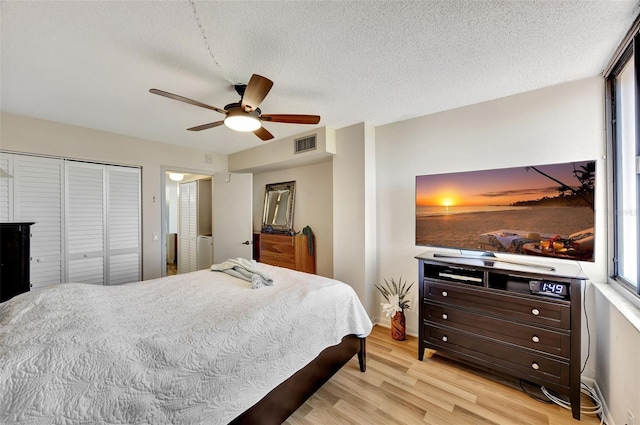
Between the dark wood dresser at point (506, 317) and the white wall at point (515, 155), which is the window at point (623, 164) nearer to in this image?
the white wall at point (515, 155)

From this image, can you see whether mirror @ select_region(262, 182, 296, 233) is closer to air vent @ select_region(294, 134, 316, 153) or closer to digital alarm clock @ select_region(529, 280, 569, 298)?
air vent @ select_region(294, 134, 316, 153)

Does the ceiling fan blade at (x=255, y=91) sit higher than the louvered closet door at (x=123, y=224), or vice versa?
the ceiling fan blade at (x=255, y=91)

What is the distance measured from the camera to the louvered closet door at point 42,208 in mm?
2779

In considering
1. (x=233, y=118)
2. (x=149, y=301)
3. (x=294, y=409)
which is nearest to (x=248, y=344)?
(x=294, y=409)

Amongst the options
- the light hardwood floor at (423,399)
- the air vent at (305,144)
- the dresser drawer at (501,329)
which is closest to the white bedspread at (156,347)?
the light hardwood floor at (423,399)

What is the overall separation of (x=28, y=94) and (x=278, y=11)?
255cm

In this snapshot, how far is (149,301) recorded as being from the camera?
1.84m

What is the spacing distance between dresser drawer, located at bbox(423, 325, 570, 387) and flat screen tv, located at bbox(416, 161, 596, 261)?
2.66 ft

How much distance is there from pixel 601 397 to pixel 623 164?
5.60ft

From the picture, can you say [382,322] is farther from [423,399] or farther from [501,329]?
[501,329]

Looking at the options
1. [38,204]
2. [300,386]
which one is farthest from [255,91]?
[38,204]

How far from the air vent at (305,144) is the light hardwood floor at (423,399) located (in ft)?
8.28

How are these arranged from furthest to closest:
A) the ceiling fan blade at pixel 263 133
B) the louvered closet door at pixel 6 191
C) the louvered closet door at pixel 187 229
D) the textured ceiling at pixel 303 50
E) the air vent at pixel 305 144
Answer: the louvered closet door at pixel 187 229 < the air vent at pixel 305 144 < the louvered closet door at pixel 6 191 < the ceiling fan blade at pixel 263 133 < the textured ceiling at pixel 303 50

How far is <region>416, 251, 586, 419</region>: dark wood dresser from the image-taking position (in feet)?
5.91
